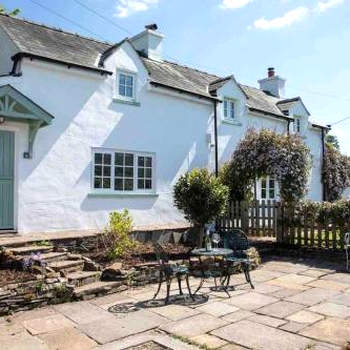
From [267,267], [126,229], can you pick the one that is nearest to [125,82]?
[126,229]

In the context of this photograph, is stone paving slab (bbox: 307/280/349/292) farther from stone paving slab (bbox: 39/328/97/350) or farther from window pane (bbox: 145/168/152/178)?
window pane (bbox: 145/168/152/178)

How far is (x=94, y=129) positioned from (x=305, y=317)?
8759 mm

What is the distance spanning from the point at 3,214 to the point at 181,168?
671 cm

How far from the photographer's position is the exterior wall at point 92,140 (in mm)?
11562

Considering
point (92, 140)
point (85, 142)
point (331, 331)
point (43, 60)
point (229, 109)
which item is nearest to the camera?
point (331, 331)

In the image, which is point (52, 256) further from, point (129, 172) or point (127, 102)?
point (127, 102)

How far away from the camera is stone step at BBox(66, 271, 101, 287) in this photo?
8065 millimetres

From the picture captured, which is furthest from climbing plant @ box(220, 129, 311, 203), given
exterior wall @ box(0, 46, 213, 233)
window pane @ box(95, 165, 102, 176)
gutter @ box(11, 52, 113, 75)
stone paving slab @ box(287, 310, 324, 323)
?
stone paving slab @ box(287, 310, 324, 323)

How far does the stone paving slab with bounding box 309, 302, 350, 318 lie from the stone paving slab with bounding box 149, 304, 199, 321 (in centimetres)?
208

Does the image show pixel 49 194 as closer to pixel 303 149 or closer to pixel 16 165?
pixel 16 165

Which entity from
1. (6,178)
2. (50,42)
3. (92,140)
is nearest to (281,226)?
(92,140)

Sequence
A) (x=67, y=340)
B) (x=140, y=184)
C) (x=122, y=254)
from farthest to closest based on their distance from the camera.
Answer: (x=140, y=184) < (x=122, y=254) < (x=67, y=340)

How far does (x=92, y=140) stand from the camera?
12914 mm

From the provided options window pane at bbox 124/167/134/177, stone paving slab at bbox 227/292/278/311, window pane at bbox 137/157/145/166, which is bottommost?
stone paving slab at bbox 227/292/278/311
